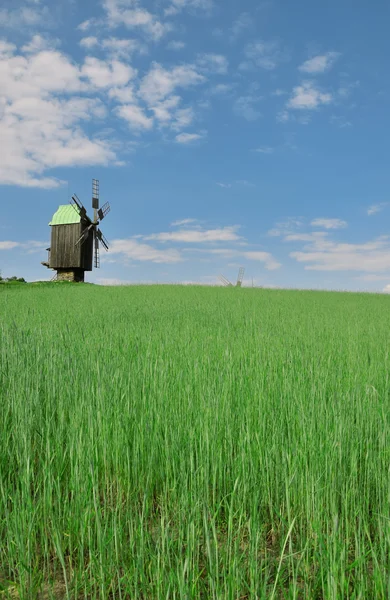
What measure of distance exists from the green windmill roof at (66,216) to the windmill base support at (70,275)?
3394 millimetres

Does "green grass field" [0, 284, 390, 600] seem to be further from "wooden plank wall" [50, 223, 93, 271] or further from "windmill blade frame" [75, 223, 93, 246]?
"windmill blade frame" [75, 223, 93, 246]

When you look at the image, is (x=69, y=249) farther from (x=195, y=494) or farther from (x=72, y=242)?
(x=195, y=494)

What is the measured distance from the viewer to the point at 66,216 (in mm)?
32250

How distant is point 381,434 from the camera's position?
9.23ft

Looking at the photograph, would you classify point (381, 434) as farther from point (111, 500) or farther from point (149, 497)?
point (111, 500)

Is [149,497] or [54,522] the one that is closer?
[54,522]

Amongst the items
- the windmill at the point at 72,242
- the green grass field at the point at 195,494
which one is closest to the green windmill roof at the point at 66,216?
the windmill at the point at 72,242

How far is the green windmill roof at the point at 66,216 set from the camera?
104 feet

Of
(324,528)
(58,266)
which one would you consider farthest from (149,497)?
(58,266)

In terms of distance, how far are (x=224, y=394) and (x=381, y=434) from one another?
1.07m

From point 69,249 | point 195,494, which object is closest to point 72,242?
point 69,249

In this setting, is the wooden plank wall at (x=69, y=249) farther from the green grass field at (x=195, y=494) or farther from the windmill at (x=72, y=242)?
the green grass field at (x=195, y=494)

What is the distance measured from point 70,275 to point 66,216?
4243 mm

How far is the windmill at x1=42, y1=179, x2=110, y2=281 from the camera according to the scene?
31422mm
